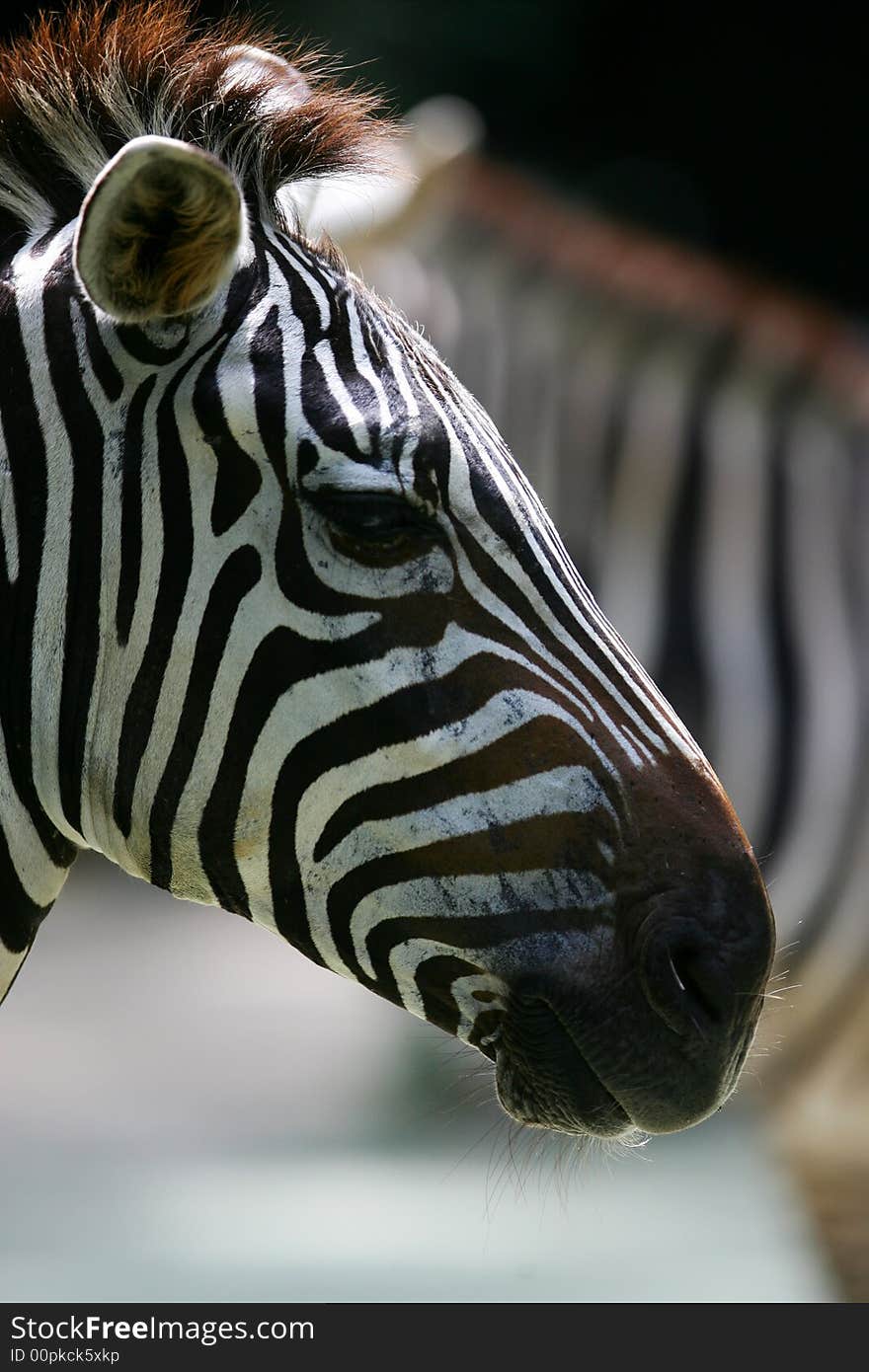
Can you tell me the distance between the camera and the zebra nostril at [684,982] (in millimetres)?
1826

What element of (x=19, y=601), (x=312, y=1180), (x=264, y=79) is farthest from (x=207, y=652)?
(x=312, y=1180)

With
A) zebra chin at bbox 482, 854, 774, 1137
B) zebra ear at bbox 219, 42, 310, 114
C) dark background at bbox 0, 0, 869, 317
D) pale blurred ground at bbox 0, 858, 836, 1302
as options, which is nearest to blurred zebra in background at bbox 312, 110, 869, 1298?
pale blurred ground at bbox 0, 858, 836, 1302

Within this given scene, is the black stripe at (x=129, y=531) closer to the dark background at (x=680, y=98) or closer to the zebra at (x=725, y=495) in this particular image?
the zebra at (x=725, y=495)

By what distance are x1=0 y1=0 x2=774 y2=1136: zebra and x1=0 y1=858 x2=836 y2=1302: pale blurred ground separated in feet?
1.43

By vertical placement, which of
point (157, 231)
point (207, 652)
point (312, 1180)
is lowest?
point (312, 1180)

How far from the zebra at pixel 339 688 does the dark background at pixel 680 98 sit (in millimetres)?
8620

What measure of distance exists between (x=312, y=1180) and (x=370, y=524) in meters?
5.21

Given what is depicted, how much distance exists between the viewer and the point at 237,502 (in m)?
1.94

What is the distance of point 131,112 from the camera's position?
2.13m

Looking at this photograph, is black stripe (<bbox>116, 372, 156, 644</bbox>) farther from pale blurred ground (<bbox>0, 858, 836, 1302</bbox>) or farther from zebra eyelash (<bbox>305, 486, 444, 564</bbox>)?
pale blurred ground (<bbox>0, 858, 836, 1302</bbox>)

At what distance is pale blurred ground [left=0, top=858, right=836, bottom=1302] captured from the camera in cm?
498

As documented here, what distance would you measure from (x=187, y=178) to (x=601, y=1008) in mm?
1241

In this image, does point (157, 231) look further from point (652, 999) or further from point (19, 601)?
point (652, 999)
